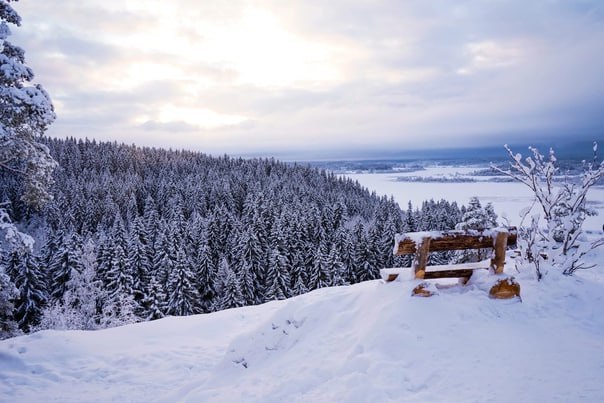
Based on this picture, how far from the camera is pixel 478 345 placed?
549 cm

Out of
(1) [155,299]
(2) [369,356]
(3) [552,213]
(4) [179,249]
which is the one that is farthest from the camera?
(4) [179,249]

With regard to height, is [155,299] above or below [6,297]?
below

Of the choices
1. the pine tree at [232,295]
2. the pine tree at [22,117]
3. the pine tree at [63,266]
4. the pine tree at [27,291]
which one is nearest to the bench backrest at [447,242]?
the pine tree at [22,117]

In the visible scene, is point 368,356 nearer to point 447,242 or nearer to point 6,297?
point 447,242

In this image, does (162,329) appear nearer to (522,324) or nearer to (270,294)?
(522,324)

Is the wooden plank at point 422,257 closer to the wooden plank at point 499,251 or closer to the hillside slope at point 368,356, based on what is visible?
the hillside slope at point 368,356

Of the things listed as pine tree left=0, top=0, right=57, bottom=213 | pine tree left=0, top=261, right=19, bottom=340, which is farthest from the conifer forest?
pine tree left=0, top=0, right=57, bottom=213

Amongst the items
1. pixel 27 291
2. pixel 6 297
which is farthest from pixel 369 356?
pixel 27 291

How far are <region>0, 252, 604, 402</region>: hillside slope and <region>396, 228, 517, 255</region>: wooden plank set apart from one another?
87 centimetres

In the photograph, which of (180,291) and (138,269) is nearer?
(180,291)

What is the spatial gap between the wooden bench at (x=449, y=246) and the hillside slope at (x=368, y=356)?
437 mm

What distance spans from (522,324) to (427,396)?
2805 millimetres

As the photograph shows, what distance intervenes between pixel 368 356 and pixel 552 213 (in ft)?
23.4

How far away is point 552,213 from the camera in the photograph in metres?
9.16
